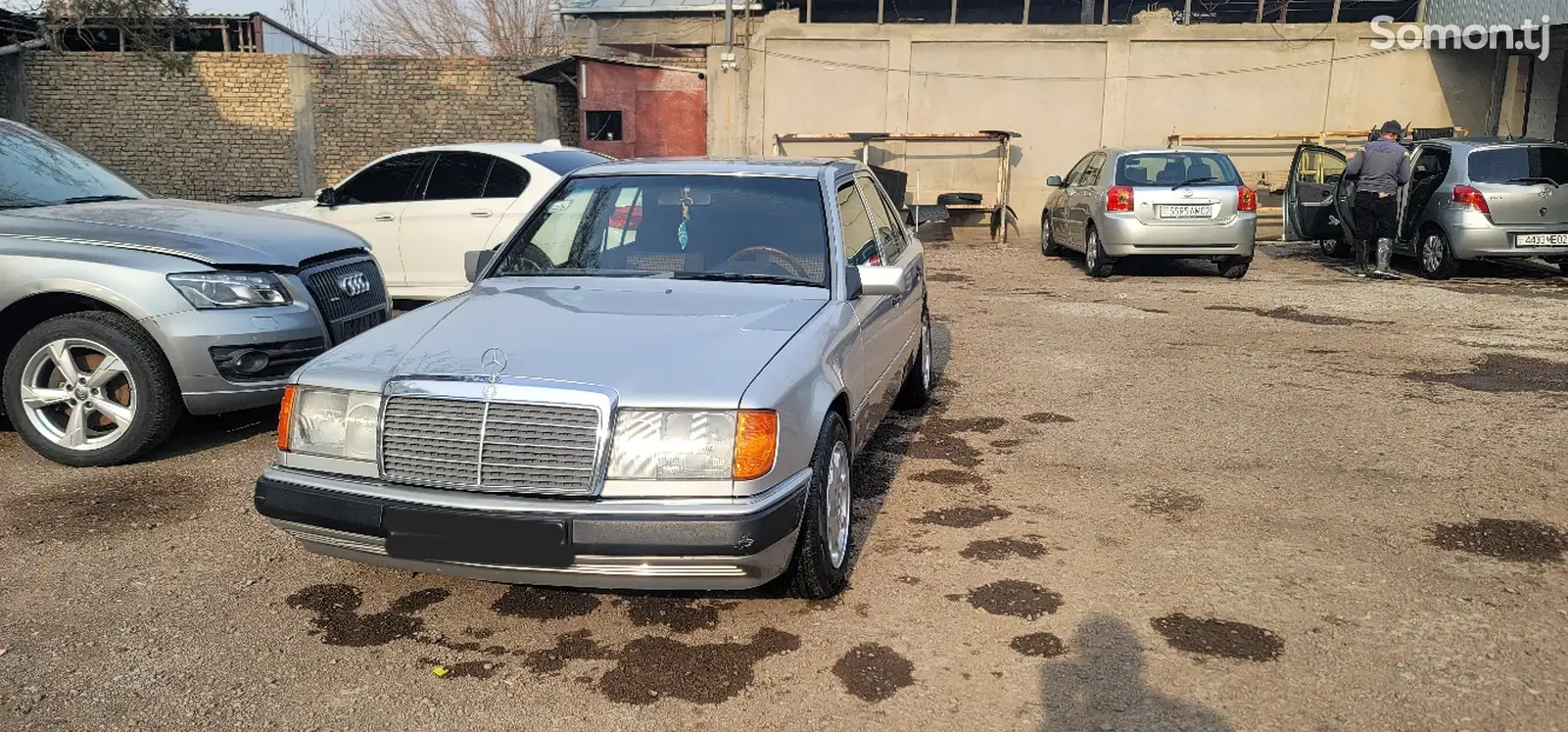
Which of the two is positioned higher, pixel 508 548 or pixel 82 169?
pixel 82 169

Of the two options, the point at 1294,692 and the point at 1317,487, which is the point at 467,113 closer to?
the point at 1317,487

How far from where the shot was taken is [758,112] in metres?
19.0

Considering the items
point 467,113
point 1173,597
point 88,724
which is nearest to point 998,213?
point 467,113

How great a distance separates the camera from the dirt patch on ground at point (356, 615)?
346cm

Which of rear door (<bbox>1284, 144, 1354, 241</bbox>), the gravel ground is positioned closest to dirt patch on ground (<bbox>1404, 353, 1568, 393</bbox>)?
the gravel ground

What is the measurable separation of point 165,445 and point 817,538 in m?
3.88

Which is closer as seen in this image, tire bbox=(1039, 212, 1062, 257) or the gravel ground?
the gravel ground

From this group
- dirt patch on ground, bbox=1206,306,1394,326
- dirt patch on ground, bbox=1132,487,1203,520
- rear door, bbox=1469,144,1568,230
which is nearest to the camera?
dirt patch on ground, bbox=1132,487,1203,520

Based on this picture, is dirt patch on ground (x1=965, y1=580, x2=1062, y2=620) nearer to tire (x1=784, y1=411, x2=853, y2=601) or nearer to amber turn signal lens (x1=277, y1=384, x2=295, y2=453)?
tire (x1=784, y1=411, x2=853, y2=601)

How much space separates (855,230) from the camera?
4.93 m

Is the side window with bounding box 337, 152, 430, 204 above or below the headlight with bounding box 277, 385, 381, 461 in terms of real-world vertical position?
above

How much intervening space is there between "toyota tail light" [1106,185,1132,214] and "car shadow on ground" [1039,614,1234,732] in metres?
9.39

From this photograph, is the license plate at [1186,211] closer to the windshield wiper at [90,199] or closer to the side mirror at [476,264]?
the side mirror at [476,264]

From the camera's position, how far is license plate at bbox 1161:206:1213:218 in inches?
469
